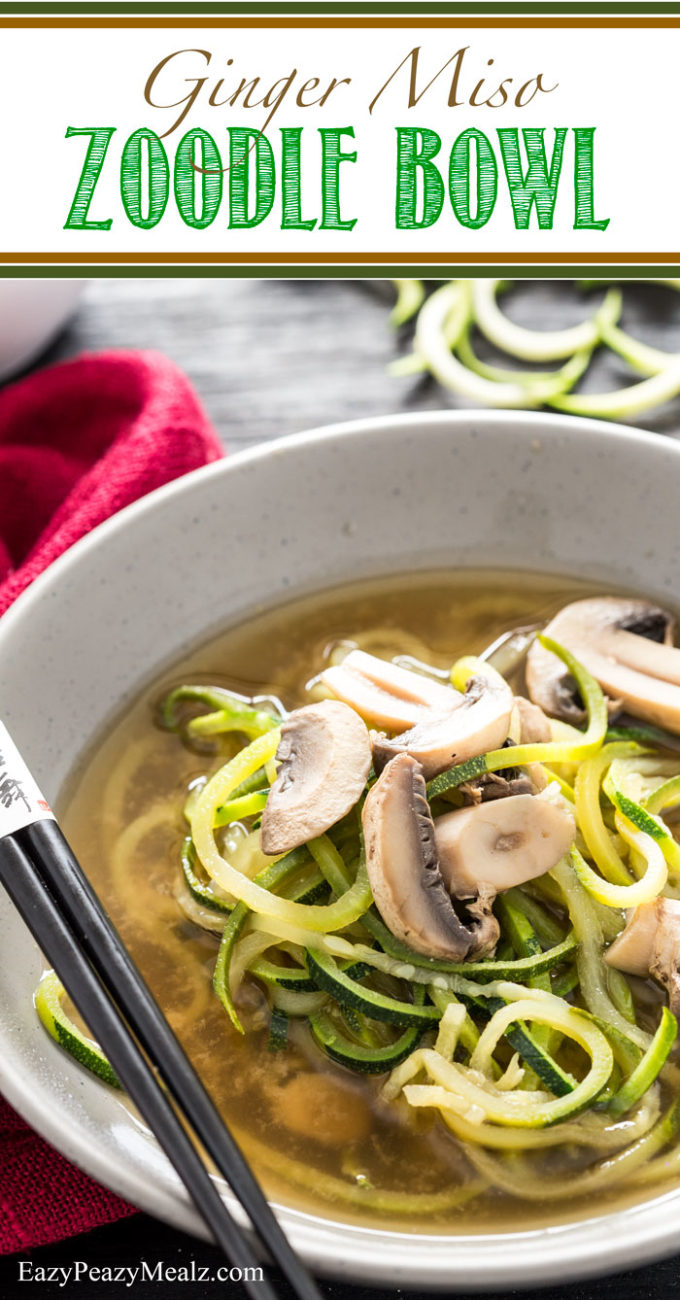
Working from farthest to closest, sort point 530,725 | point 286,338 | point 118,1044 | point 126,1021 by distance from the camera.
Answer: point 286,338, point 530,725, point 126,1021, point 118,1044

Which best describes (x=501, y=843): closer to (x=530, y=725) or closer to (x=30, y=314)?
(x=530, y=725)

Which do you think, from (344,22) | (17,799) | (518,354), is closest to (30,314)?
(344,22)

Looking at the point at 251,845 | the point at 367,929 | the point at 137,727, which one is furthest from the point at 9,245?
the point at 367,929

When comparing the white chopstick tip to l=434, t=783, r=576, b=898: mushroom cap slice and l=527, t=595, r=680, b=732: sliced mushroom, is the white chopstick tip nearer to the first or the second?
l=434, t=783, r=576, b=898: mushroom cap slice

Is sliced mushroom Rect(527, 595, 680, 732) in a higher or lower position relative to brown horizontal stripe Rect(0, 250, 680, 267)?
lower

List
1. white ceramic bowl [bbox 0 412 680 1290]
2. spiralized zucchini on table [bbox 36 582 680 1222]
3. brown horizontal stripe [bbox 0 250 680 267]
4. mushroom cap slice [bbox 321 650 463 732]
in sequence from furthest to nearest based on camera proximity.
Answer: brown horizontal stripe [bbox 0 250 680 267] → white ceramic bowl [bbox 0 412 680 1290] → mushroom cap slice [bbox 321 650 463 732] → spiralized zucchini on table [bbox 36 582 680 1222]

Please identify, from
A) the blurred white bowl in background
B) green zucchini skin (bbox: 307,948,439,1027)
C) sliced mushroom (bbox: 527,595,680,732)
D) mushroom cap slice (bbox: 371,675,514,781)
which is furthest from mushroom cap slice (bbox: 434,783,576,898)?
the blurred white bowl in background
